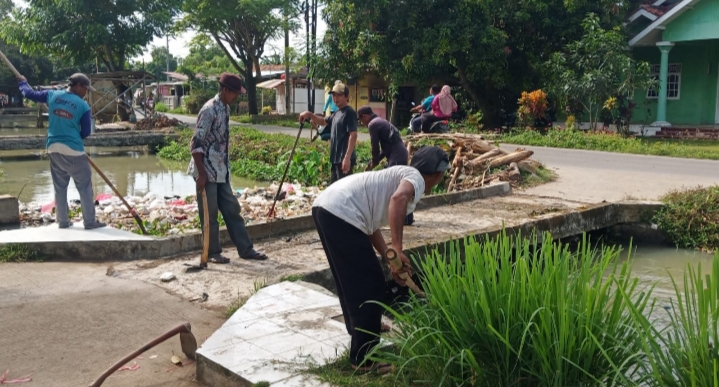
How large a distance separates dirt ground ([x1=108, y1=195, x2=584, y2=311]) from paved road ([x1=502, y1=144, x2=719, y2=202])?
1.46 meters

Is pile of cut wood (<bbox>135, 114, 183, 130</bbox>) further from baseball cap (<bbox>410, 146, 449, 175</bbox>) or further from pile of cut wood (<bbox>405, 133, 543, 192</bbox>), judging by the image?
baseball cap (<bbox>410, 146, 449, 175</bbox>)

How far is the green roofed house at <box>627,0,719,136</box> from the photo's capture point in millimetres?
21656

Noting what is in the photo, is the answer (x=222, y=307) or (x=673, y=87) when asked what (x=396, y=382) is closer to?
(x=222, y=307)

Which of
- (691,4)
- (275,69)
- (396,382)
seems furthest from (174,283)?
(275,69)

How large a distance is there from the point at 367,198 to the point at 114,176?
1587 centimetres

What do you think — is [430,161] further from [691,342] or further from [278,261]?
[278,261]

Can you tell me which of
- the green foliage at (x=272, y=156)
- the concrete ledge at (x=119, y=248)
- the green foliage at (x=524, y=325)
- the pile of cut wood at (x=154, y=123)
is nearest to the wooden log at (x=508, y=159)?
the green foliage at (x=272, y=156)

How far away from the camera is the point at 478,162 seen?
41.0 feet

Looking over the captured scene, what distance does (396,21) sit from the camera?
2384 cm

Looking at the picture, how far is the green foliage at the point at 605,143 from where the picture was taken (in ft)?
53.9

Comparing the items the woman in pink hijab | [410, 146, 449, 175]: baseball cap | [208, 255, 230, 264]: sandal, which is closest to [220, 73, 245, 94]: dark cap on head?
[208, 255, 230, 264]: sandal

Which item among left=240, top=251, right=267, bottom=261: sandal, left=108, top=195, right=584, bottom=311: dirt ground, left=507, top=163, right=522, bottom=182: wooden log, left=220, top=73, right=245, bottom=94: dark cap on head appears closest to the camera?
left=108, top=195, right=584, bottom=311: dirt ground

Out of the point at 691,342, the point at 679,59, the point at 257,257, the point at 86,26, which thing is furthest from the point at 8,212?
the point at 86,26

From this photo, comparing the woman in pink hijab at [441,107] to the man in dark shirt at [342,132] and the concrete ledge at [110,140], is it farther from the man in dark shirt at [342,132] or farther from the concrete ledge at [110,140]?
the concrete ledge at [110,140]
